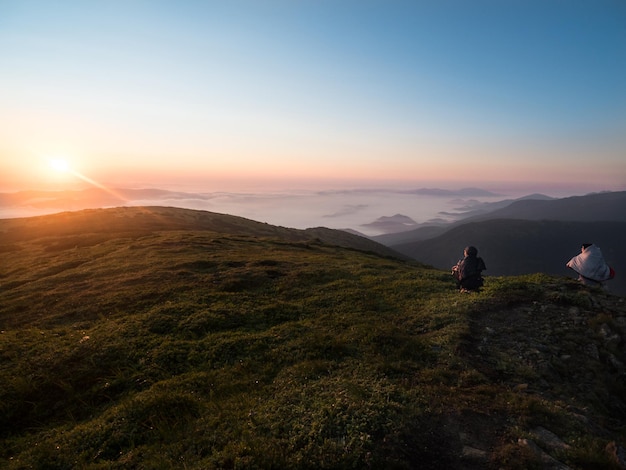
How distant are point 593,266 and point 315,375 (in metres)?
17.7

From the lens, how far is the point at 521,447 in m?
8.41

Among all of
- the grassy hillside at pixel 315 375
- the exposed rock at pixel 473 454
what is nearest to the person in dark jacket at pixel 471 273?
the grassy hillside at pixel 315 375

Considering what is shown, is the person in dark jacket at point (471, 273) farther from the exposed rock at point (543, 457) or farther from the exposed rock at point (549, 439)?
the exposed rock at point (543, 457)

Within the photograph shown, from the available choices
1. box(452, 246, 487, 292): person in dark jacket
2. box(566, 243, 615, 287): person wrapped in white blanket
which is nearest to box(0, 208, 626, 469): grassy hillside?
box(452, 246, 487, 292): person in dark jacket

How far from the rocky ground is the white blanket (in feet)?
5.95

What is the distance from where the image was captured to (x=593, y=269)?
19.4m

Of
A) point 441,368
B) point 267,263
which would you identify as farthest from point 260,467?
point 267,263

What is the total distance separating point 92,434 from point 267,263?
21.4 meters

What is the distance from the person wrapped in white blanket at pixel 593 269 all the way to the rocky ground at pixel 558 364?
179 cm

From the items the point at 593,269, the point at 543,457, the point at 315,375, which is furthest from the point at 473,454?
the point at 593,269

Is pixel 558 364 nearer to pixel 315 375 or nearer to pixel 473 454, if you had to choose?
pixel 473 454

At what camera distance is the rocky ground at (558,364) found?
877cm

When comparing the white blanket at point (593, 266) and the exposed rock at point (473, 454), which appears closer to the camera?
the exposed rock at point (473, 454)

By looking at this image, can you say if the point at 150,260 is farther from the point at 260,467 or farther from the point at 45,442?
the point at 260,467
